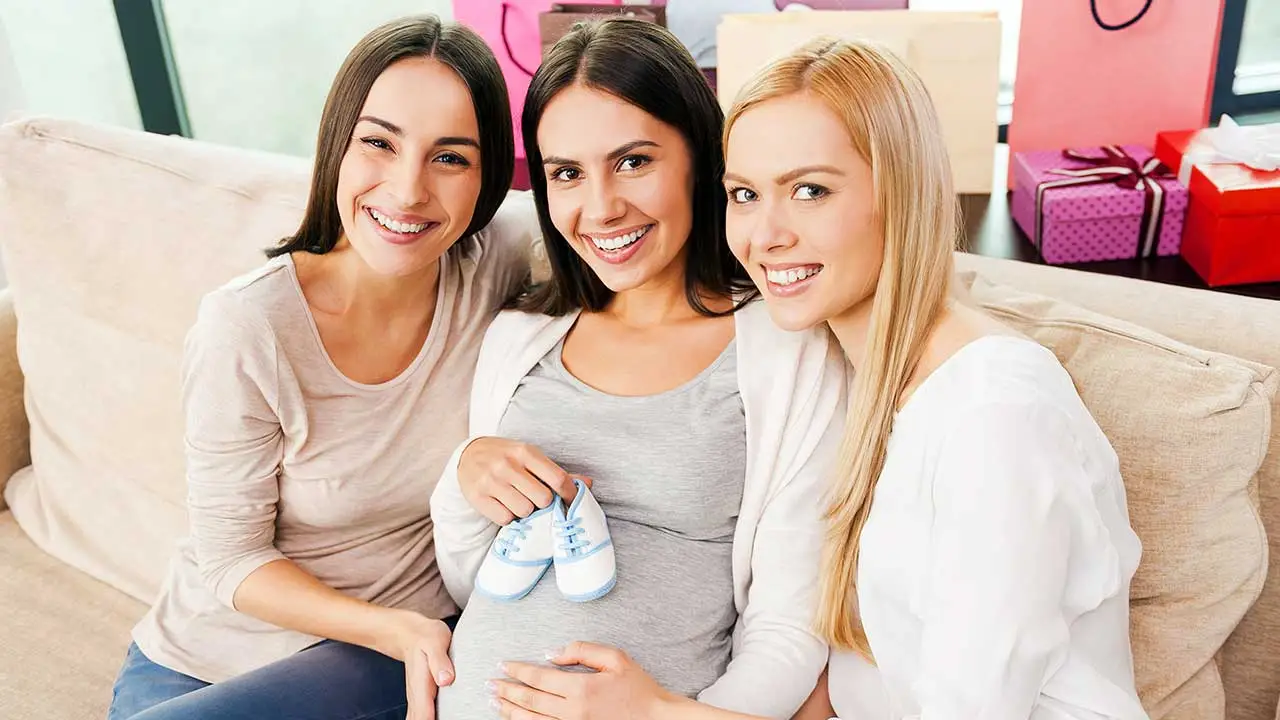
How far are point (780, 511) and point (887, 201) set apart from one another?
0.37 metres

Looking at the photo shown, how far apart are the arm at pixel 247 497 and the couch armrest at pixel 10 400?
794 mm

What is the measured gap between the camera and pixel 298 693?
133cm

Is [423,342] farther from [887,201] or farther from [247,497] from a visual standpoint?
[887,201]

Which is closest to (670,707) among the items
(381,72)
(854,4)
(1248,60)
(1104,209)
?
(381,72)

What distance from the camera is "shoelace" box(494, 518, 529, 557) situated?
1.28 meters

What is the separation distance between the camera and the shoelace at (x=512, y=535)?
1275 millimetres

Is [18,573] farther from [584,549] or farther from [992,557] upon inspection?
[992,557]

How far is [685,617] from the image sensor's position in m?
1.28

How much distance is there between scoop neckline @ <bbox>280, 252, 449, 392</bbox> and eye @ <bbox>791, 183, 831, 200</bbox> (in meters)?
0.55

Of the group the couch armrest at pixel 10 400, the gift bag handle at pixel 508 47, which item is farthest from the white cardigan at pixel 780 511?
the couch armrest at pixel 10 400

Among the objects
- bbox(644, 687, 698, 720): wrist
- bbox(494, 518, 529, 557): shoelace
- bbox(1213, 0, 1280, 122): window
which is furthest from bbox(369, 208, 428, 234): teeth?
bbox(1213, 0, 1280, 122): window

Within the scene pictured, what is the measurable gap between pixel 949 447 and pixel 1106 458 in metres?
0.15

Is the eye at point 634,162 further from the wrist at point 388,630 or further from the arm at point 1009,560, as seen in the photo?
the wrist at point 388,630

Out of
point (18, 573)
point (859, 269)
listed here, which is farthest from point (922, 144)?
point (18, 573)
